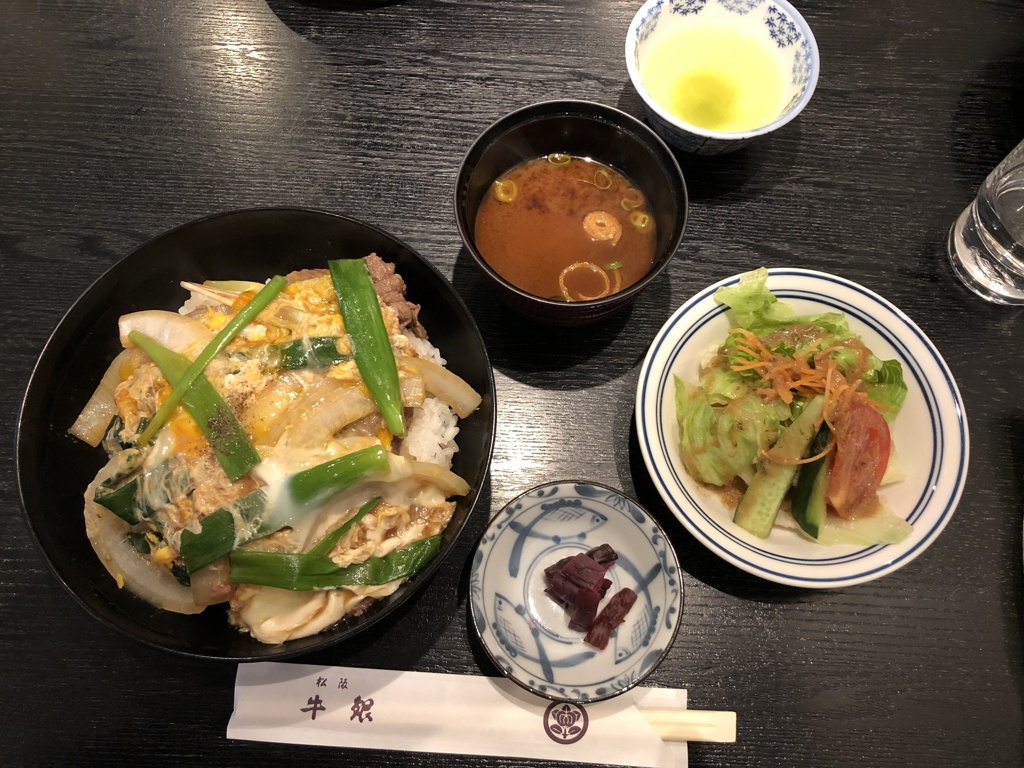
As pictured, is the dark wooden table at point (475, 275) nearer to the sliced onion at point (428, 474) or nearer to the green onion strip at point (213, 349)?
the sliced onion at point (428, 474)

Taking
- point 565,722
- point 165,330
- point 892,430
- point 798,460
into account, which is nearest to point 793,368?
point 798,460

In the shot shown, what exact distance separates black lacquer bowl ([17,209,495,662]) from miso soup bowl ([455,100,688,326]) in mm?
215

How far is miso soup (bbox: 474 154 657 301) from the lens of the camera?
6.44ft

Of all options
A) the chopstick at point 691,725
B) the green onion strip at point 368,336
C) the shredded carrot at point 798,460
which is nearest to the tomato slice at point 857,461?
the shredded carrot at point 798,460

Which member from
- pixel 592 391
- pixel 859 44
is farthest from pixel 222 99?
pixel 859 44

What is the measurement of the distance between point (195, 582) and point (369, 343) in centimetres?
73

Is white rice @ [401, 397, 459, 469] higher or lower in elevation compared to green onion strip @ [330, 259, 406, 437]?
lower

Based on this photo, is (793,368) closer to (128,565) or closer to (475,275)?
(475,275)

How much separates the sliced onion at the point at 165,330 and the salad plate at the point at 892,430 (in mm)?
1250

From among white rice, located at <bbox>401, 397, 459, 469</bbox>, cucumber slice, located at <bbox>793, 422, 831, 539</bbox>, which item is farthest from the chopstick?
white rice, located at <bbox>401, 397, 459, 469</bbox>

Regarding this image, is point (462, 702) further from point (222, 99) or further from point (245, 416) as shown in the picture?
point (222, 99)

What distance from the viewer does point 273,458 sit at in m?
1.52

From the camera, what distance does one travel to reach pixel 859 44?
2574mm

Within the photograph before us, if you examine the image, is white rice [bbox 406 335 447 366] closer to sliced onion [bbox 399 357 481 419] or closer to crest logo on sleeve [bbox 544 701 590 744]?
sliced onion [bbox 399 357 481 419]
